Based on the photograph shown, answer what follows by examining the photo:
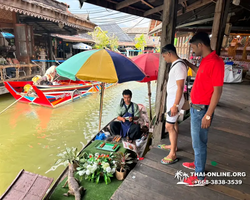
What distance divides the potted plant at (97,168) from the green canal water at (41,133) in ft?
4.37

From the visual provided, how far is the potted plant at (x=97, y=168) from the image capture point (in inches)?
99.3

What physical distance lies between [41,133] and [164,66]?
4.48 metres

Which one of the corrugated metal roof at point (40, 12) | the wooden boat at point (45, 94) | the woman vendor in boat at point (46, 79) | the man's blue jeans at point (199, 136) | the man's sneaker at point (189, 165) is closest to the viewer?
the man's blue jeans at point (199, 136)

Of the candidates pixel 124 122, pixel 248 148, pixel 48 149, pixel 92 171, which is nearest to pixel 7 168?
pixel 48 149

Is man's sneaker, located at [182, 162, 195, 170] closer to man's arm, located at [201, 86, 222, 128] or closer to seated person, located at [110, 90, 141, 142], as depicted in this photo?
man's arm, located at [201, 86, 222, 128]

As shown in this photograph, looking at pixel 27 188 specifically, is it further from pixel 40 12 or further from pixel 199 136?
pixel 40 12

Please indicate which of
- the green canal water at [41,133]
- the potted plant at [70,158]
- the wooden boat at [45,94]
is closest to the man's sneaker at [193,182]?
the potted plant at [70,158]

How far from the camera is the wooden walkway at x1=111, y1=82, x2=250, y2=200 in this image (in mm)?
1966

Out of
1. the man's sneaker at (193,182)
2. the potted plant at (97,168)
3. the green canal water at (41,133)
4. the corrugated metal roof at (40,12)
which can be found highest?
the corrugated metal roof at (40,12)

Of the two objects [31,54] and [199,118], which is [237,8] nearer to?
[199,118]

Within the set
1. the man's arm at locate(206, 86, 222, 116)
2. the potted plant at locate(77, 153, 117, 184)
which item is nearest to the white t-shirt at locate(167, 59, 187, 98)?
the man's arm at locate(206, 86, 222, 116)

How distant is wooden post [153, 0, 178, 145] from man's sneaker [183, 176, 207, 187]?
1.08m

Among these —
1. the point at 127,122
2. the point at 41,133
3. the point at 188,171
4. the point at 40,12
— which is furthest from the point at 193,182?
the point at 40,12

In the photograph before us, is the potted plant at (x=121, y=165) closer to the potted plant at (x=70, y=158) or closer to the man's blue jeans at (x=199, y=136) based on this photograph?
the potted plant at (x=70, y=158)
